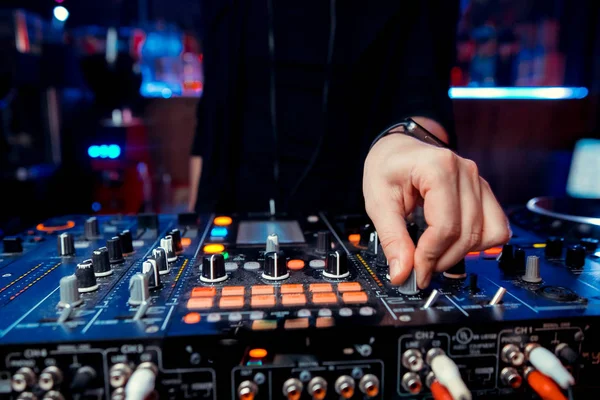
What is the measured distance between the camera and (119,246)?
0.68m

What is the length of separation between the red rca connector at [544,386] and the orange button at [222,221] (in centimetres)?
60

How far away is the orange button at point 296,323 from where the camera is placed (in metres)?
0.47

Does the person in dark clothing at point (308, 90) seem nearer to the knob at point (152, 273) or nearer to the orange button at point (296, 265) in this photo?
the orange button at point (296, 265)

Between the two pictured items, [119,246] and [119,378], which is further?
[119,246]

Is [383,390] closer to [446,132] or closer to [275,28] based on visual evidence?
[446,132]

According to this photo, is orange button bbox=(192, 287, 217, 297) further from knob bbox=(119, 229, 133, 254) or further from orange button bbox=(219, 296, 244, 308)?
knob bbox=(119, 229, 133, 254)

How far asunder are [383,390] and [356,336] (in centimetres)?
7

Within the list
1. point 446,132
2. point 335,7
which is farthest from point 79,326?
point 335,7

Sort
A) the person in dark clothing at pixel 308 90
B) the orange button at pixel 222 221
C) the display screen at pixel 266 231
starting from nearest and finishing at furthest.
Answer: the display screen at pixel 266 231, the orange button at pixel 222 221, the person in dark clothing at pixel 308 90

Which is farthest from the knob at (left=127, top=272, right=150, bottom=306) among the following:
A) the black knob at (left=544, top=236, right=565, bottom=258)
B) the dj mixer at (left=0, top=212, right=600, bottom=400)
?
the black knob at (left=544, top=236, right=565, bottom=258)

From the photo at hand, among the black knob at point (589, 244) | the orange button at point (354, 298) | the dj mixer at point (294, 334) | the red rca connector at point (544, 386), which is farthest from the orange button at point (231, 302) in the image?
the black knob at point (589, 244)

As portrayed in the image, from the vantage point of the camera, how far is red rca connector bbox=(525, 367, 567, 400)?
0.46 metres

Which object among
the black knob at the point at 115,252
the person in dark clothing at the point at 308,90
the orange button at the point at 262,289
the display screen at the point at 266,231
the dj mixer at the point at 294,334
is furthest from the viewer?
the person in dark clothing at the point at 308,90

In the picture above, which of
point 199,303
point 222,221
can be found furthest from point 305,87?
point 199,303
